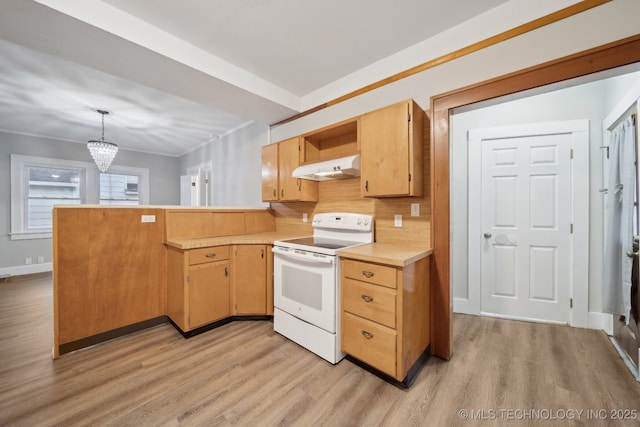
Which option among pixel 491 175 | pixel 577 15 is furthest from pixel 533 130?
pixel 577 15

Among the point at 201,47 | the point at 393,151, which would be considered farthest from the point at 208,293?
the point at 201,47

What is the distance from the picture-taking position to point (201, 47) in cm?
226

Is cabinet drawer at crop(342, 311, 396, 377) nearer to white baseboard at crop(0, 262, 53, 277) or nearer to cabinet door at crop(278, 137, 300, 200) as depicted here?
cabinet door at crop(278, 137, 300, 200)

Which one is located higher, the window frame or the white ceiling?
the white ceiling

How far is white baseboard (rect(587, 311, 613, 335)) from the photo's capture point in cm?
234

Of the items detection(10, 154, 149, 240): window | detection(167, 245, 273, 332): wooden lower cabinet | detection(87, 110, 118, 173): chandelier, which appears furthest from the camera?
detection(10, 154, 149, 240): window

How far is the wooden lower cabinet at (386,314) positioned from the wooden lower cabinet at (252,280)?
3.44 ft

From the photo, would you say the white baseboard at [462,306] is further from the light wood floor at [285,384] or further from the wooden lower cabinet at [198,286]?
the wooden lower cabinet at [198,286]

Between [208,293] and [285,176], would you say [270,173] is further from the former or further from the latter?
[208,293]

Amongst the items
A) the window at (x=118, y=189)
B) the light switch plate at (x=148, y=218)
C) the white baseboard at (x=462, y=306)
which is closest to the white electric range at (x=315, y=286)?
the light switch plate at (x=148, y=218)

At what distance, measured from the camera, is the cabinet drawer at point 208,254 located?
2352 millimetres

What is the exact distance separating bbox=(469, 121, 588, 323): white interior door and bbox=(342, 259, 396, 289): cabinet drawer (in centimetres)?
177

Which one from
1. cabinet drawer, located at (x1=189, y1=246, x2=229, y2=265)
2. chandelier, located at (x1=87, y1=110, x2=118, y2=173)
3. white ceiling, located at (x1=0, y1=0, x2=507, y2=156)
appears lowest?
cabinet drawer, located at (x1=189, y1=246, x2=229, y2=265)

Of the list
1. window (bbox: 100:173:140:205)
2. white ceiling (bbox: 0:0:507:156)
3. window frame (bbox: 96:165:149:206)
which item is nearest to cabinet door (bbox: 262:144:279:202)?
white ceiling (bbox: 0:0:507:156)
